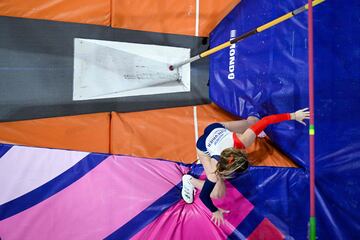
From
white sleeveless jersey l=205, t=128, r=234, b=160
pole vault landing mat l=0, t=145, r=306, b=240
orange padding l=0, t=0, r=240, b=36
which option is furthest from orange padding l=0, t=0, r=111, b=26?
white sleeveless jersey l=205, t=128, r=234, b=160

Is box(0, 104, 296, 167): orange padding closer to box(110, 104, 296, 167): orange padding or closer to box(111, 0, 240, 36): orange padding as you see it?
box(110, 104, 296, 167): orange padding

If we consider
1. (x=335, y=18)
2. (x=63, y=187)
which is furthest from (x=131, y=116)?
(x=335, y=18)

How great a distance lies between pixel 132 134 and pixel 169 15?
0.80m

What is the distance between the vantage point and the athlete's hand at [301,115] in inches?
59.9

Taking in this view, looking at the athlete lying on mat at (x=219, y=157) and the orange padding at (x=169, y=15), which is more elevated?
the orange padding at (x=169, y=15)

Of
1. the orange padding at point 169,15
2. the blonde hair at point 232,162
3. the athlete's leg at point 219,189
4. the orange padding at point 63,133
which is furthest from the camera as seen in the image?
the orange padding at point 169,15

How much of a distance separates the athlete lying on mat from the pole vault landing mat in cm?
8

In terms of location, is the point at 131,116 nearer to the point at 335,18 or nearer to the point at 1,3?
the point at 1,3

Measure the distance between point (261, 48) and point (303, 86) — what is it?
1.19ft

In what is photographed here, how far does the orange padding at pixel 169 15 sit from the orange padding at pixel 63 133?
2.02ft

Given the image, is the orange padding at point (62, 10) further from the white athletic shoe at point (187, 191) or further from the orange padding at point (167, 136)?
the white athletic shoe at point (187, 191)

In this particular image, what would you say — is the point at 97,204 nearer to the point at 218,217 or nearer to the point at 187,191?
the point at 187,191

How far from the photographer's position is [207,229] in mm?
1553

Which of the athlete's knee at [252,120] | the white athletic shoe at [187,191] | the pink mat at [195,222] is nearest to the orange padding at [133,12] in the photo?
the athlete's knee at [252,120]
